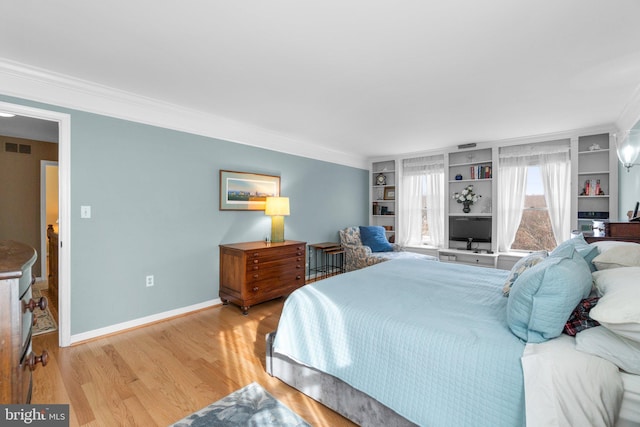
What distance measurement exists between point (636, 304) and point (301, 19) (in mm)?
2154

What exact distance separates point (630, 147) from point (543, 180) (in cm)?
216

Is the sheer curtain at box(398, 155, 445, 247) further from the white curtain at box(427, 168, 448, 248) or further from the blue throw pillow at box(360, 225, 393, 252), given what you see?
the blue throw pillow at box(360, 225, 393, 252)

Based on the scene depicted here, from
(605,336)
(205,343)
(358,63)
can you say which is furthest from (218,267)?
(605,336)

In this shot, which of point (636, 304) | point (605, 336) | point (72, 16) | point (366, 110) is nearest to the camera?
point (636, 304)

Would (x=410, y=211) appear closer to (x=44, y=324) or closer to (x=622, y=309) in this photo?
(x=622, y=309)

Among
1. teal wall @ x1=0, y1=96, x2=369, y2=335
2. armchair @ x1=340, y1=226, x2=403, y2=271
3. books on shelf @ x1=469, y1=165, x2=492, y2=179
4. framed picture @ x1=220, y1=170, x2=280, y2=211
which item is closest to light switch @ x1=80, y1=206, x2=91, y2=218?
teal wall @ x1=0, y1=96, x2=369, y2=335

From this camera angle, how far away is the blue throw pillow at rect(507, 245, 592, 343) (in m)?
1.26

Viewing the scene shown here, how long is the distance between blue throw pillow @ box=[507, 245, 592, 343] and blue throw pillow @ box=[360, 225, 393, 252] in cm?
396

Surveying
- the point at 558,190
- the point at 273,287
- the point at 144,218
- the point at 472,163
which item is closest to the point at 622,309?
the point at 273,287

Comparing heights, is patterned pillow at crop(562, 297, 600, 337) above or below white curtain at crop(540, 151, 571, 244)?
below

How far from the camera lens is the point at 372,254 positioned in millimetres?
4988

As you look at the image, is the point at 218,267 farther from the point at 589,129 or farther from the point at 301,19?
the point at 589,129

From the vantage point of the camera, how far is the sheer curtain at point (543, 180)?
434 centimetres

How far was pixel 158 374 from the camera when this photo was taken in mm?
2189
